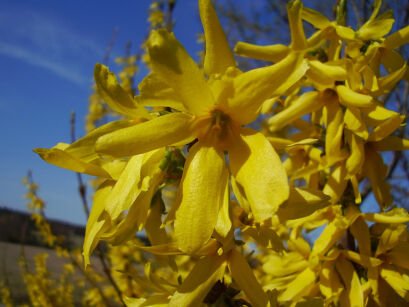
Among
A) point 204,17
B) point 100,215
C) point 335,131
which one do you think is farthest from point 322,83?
point 100,215

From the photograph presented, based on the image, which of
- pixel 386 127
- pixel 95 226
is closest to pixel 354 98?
pixel 386 127

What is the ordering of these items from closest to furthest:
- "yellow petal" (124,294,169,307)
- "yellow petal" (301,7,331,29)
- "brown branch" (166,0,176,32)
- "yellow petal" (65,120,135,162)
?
"yellow petal" (65,120,135,162), "yellow petal" (124,294,169,307), "yellow petal" (301,7,331,29), "brown branch" (166,0,176,32)

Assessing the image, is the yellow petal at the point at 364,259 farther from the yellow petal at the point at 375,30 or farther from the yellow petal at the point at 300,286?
the yellow petal at the point at 375,30

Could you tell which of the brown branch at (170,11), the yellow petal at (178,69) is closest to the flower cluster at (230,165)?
the yellow petal at (178,69)

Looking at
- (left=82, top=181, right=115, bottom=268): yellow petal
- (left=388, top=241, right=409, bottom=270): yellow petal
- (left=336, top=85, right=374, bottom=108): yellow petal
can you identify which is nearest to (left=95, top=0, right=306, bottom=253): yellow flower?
(left=82, top=181, right=115, bottom=268): yellow petal

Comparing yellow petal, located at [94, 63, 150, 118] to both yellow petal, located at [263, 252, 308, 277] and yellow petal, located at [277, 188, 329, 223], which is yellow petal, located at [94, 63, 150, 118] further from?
yellow petal, located at [263, 252, 308, 277]

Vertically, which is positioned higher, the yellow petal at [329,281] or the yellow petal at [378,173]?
the yellow petal at [378,173]
